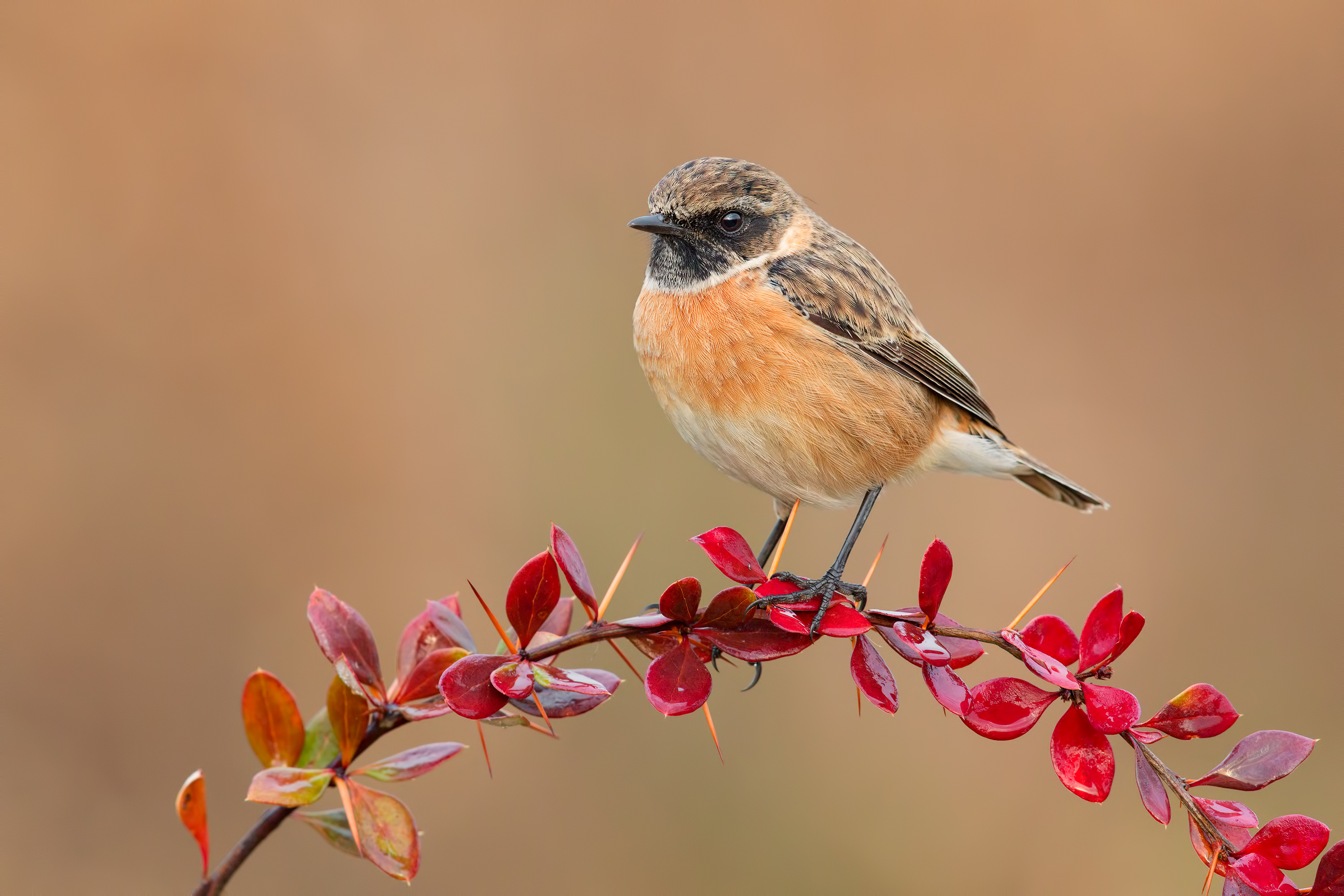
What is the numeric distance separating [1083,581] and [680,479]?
99.4 inches

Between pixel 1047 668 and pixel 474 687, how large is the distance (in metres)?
0.96

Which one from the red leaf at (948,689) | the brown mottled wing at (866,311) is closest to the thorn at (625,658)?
the red leaf at (948,689)

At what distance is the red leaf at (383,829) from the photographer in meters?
1.77

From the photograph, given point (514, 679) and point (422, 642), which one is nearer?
point (514, 679)

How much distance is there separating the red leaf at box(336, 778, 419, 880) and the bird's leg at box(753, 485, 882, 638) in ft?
2.36

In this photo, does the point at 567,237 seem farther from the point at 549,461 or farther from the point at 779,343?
the point at 779,343

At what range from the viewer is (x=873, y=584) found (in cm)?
632

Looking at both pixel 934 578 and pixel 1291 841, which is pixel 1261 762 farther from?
pixel 934 578

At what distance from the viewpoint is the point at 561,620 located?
2.13 m

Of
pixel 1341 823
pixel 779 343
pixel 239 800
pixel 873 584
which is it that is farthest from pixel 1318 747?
pixel 239 800

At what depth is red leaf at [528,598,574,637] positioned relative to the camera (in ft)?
6.90

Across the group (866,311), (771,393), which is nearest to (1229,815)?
(771,393)

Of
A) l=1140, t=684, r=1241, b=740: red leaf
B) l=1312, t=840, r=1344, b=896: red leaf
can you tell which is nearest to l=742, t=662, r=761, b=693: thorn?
l=1140, t=684, r=1241, b=740: red leaf

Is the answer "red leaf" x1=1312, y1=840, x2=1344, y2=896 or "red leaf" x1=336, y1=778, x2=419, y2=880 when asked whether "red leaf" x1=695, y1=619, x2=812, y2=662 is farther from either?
"red leaf" x1=1312, y1=840, x2=1344, y2=896
